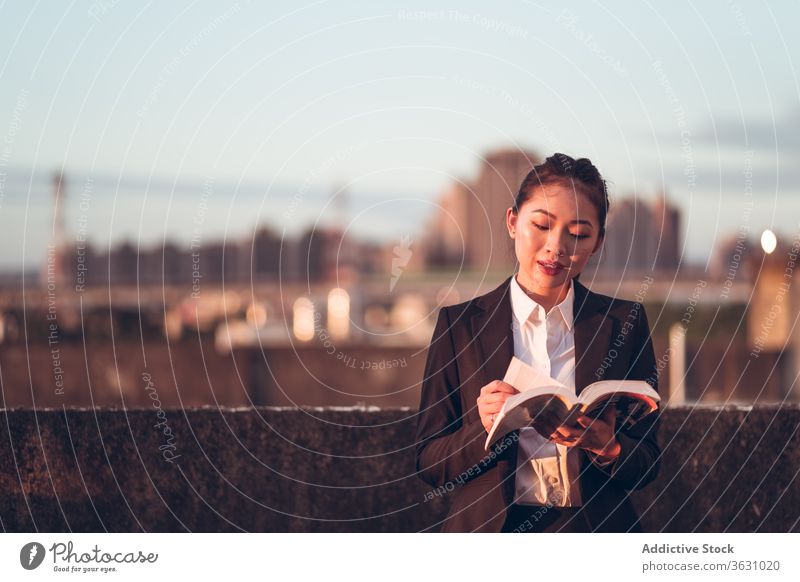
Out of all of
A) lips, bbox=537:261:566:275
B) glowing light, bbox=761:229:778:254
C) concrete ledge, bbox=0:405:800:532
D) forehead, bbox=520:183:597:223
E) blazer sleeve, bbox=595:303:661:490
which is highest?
forehead, bbox=520:183:597:223

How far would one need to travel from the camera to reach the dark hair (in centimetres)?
519

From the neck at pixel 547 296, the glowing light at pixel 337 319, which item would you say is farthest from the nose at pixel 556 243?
the glowing light at pixel 337 319

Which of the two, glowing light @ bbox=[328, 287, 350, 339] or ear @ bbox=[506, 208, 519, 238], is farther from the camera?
glowing light @ bbox=[328, 287, 350, 339]

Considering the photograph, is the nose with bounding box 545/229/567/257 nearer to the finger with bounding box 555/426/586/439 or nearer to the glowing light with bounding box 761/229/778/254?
the finger with bounding box 555/426/586/439

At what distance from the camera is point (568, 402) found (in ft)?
15.2

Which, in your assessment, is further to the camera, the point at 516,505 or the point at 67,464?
the point at 67,464

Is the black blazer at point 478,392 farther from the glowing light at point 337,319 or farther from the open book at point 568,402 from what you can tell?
the glowing light at point 337,319

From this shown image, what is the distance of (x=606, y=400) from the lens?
→ 15.3ft

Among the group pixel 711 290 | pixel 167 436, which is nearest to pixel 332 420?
pixel 167 436

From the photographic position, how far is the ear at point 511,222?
5.30 meters

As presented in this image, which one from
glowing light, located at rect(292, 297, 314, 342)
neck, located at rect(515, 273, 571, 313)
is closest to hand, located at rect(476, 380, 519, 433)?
neck, located at rect(515, 273, 571, 313)

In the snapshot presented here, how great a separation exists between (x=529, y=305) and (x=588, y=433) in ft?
2.39

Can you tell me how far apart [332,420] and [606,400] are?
9.51 ft

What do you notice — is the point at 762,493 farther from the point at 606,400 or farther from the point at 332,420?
the point at 606,400
